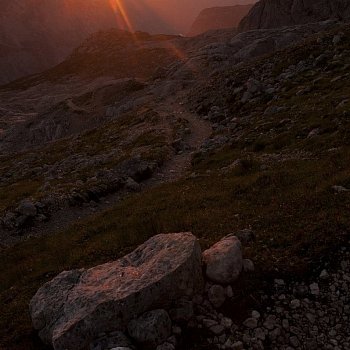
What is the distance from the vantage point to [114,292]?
42.0 ft

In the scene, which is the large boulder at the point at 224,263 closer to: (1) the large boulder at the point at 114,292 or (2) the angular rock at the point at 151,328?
(1) the large boulder at the point at 114,292

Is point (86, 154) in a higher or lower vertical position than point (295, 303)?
lower

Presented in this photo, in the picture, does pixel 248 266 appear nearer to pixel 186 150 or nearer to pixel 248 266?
pixel 248 266

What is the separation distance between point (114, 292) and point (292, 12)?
10157 centimetres

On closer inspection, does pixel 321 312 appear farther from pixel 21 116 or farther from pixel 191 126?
pixel 21 116

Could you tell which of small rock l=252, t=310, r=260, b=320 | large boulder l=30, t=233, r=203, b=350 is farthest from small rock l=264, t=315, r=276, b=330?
large boulder l=30, t=233, r=203, b=350

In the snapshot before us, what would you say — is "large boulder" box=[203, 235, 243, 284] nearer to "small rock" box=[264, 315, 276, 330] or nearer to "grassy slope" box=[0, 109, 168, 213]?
"small rock" box=[264, 315, 276, 330]

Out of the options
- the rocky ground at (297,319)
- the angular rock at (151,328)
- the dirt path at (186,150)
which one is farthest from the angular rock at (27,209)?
the rocky ground at (297,319)

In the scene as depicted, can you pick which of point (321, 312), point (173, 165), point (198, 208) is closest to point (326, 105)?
point (173, 165)

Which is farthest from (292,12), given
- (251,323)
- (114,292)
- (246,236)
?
(114,292)

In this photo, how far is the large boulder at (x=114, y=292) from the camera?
12.2 meters

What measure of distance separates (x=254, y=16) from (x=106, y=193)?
9168cm

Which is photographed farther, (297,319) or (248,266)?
(248,266)

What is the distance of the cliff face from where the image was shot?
9038 cm
